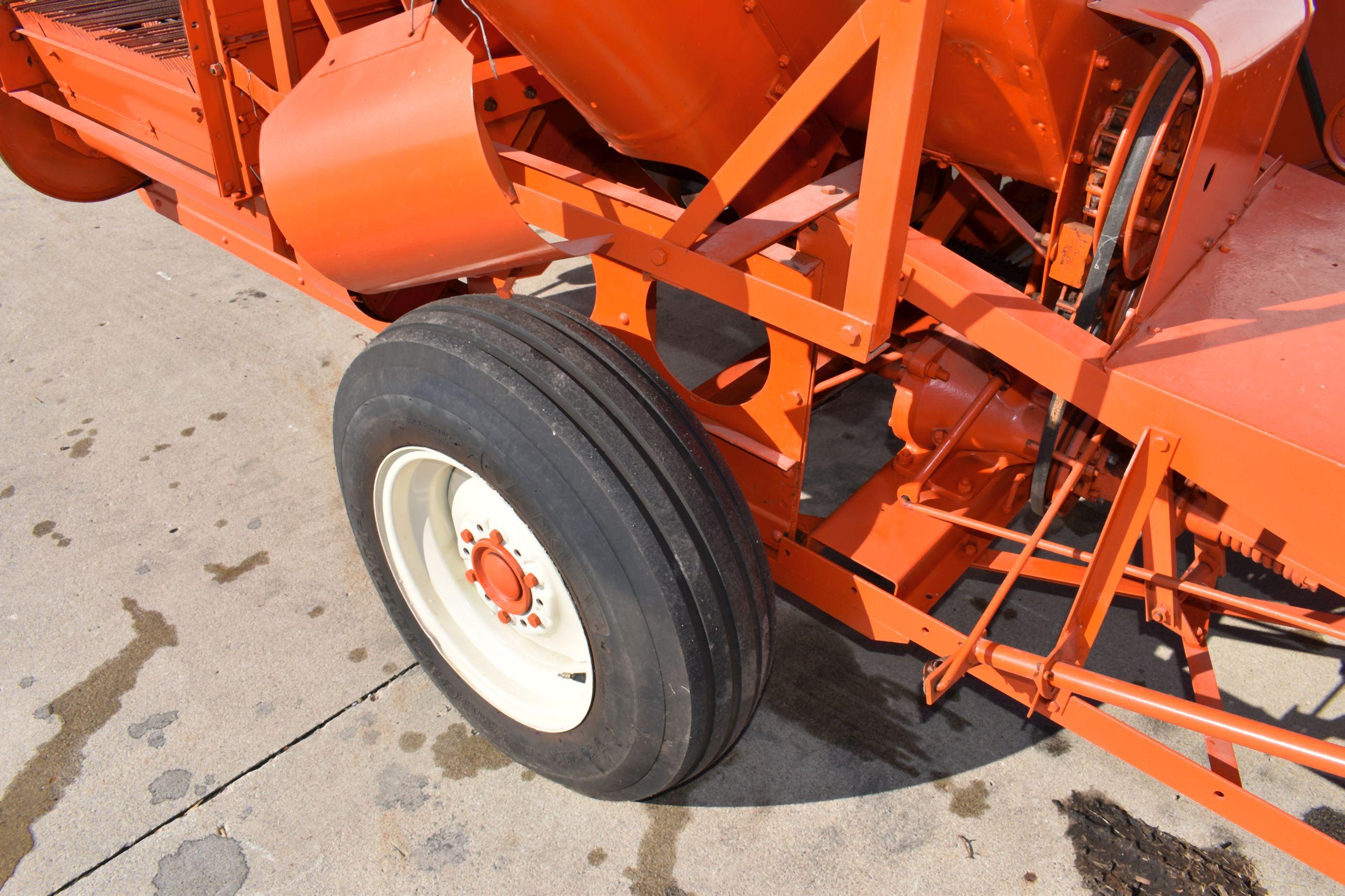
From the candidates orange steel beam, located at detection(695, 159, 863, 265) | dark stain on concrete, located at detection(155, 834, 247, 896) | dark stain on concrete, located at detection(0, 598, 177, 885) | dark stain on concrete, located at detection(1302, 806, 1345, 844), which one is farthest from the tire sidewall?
dark stain on concrete, located at detection(1302, 806, 1345, 844)

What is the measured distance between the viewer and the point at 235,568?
Result: 2.86 m

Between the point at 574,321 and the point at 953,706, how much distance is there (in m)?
1.45

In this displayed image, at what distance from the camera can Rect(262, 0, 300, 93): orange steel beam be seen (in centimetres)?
230

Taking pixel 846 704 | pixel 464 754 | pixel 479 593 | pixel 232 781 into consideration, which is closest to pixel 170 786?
pixel 232 781

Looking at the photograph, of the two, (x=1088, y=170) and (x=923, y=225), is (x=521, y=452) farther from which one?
(x=923, y=225)

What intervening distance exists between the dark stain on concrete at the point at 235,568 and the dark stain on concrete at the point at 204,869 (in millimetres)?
899

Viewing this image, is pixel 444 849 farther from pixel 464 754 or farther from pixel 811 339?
pixel 811 339

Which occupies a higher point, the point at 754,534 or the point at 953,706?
the point at 754,534

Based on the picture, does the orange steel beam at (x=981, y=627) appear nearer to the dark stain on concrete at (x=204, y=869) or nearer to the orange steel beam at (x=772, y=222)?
the orange steel beam at (x=772, y=222)

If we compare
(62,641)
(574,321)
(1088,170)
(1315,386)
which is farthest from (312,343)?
(1315,386)

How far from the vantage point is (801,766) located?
7.48 feet

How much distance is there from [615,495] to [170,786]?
58.1 inches

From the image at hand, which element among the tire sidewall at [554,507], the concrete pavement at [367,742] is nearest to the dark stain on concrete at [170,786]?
the concrete pavement at [367,742]

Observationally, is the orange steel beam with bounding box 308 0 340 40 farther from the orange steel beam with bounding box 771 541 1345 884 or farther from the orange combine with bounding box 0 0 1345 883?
the orange steel beam with bounding box 771 541 1345 884
